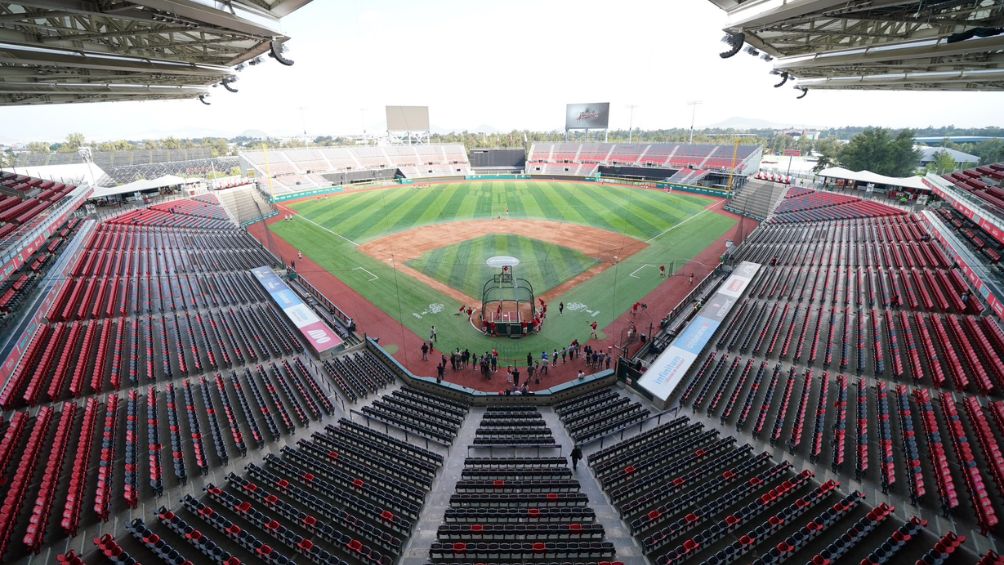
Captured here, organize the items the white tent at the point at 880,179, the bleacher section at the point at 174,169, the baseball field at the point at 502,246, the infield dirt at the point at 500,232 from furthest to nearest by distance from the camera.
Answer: the bleacher section at the point at 174,169 < the white tent at the point at 880,179 < the infield dirt at the point at 500,232 < the baseball field at the point at 502,246

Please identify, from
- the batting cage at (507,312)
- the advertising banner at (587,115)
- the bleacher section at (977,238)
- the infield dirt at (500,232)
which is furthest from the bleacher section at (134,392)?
the advertising banner at (587,115)

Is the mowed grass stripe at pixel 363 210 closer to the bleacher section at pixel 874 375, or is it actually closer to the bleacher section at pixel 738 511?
the bleacher section at pixel 874 375

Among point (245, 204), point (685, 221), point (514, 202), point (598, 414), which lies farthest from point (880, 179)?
point (245, 204)

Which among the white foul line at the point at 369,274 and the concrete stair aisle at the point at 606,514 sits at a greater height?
the white foul line at the point at 369,274

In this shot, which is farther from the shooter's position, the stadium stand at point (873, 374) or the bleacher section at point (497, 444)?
the stadium stand at point (873, 374)

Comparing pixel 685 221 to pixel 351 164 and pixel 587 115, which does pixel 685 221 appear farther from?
pixel 351 164

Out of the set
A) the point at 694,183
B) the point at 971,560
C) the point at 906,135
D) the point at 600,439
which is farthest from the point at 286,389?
the point at 906,135
